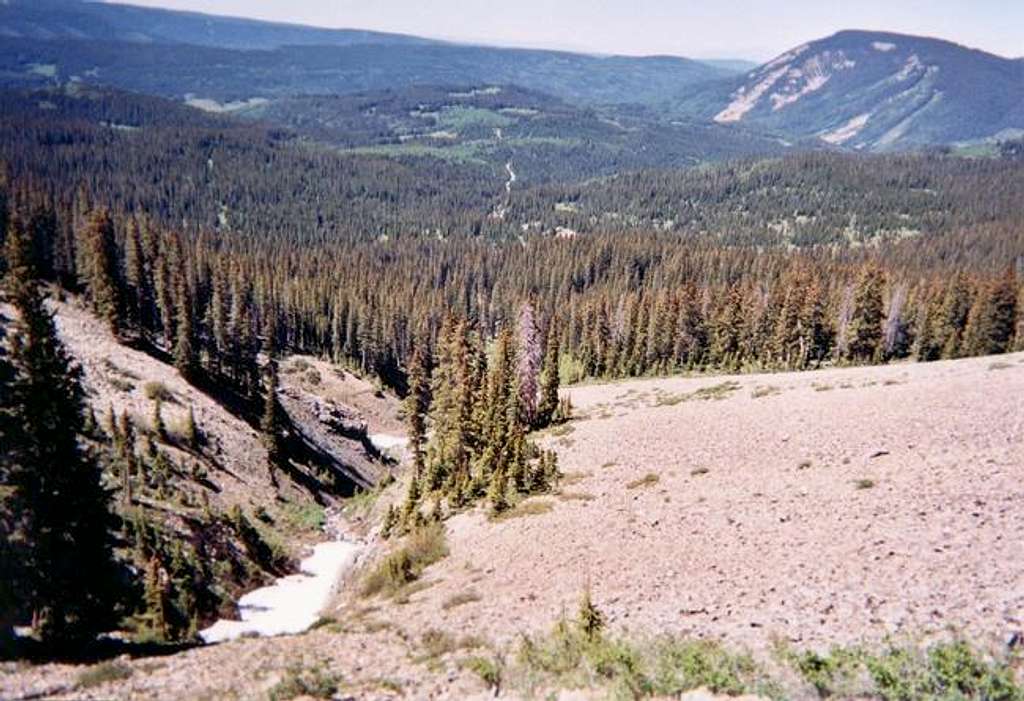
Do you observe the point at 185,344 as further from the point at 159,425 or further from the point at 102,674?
the point at 102,674

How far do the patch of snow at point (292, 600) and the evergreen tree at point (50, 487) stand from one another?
13416 mm

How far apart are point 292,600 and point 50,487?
25.7 m

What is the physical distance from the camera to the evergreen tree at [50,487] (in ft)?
77.7

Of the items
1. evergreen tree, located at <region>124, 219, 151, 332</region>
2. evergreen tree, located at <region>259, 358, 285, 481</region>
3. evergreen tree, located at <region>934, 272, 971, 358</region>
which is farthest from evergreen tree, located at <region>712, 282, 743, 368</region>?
evergreen tree, located at <region>124, 219, 151, 332</region>

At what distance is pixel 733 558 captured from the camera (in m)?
23.6

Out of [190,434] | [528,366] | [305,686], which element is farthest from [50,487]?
[528,366]

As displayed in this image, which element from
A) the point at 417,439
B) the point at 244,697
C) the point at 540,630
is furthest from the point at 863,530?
the point at 417,439

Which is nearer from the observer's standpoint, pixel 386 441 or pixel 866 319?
pixel 866 319

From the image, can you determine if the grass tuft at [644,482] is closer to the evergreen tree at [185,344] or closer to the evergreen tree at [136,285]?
the evergreen tree at [185,344]

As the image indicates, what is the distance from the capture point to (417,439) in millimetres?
67312

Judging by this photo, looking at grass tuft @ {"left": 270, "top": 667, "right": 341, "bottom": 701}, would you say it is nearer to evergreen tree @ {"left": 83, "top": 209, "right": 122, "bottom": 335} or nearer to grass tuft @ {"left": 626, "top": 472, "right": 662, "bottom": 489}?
grass tuft @ {"left": 626, "top": 472, "right": 662, "bottom": 489}

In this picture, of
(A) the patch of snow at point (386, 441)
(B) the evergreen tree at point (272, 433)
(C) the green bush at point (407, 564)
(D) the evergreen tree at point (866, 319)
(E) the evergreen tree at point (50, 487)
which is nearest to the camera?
(E) the evergreen tree at point (50, 487)

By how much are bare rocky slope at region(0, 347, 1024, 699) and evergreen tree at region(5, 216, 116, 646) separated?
4.38 m

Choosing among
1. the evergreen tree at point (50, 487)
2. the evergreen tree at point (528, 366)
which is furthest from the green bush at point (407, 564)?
the evergreen tree at point (528, 366)
